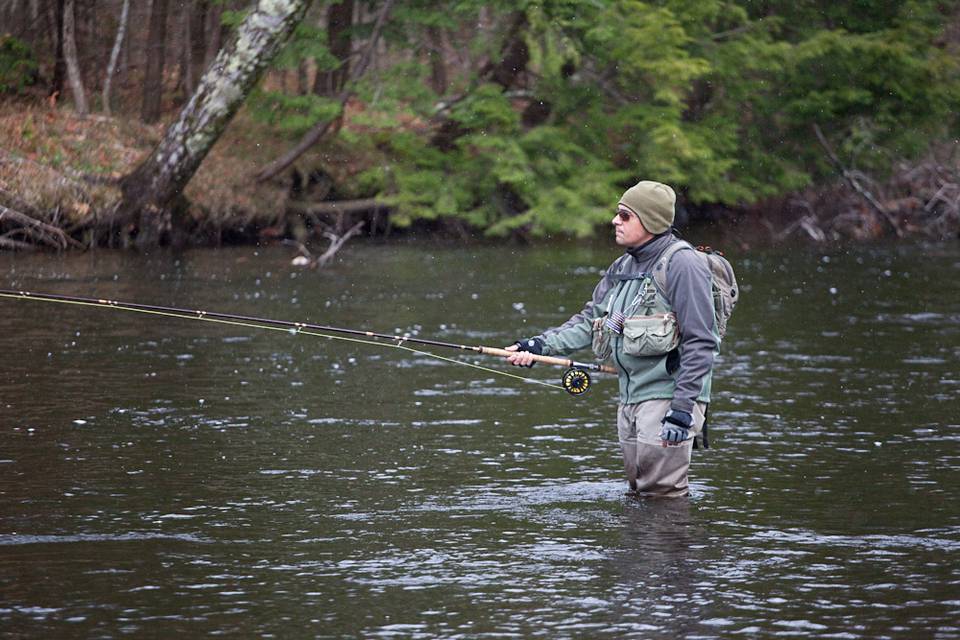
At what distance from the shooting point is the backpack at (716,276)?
616 centimetres

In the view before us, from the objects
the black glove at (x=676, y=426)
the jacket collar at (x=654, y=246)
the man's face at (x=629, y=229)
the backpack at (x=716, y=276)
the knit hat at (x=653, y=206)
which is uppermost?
the knit hat at (x=653, y=206)

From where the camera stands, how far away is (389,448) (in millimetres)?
8062

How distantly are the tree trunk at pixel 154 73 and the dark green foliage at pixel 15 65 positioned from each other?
70.2 inches

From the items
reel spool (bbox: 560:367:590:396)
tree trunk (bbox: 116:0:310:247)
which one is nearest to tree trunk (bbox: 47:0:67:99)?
tree trunk (bbox: 116:0:310:247)

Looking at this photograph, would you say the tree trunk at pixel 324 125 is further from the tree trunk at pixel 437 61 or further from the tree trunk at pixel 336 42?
the tree trunk at pixel 437 61

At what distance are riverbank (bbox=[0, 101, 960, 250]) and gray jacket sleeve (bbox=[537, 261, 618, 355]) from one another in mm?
13587

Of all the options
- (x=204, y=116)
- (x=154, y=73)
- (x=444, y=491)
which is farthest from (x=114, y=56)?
(x=444, y=491)

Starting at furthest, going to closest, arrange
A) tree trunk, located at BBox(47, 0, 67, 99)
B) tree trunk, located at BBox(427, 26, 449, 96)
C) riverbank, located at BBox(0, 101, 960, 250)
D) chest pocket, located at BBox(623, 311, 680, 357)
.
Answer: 1. tree trunk, located at BBox(427, 26, 449, 96)
2. tree trunk, located at BBox(47, 0, 67, 99)
3. riverbank, located at BBox(0, 101, 960, 250)
4. chest pocket, located at BBox(623, 311, 680, 357)

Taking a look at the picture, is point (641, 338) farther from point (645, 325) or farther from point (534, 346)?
point (534, 346)

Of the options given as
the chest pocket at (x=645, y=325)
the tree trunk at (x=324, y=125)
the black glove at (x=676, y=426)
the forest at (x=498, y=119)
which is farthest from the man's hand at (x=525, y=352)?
the tree trunk at (x=324, y=125)

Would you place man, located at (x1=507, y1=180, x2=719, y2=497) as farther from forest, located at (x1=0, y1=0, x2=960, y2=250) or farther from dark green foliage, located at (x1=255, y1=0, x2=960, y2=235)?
dark green foliage, located at (x1=255, y1=0, x2=960, y2=235)

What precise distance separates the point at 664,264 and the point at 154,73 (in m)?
19.4

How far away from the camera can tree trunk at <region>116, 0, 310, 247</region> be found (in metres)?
18.5

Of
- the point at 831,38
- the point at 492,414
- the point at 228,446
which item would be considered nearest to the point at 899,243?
the point at 831,38
